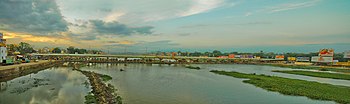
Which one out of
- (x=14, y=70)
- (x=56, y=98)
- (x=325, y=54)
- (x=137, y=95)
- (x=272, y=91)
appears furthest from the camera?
(x=325, y=54)

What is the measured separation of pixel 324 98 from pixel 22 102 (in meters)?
25.5

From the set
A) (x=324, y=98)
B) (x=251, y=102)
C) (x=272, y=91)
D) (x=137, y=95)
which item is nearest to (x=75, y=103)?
(x=137, y=95)

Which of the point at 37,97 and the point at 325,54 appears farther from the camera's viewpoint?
the point at 325,54

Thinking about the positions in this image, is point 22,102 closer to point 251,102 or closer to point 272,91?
point 251,102

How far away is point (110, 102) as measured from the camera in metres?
14.1

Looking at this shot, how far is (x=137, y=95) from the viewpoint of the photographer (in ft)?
57.5

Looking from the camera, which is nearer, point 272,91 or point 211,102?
point 211,102

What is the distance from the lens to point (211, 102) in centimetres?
1606

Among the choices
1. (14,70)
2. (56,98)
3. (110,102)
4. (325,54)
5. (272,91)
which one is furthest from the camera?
(325,54)

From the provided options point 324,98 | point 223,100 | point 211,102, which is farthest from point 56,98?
point 324,98

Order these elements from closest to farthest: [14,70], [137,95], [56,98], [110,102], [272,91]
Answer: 1. [110,102]
2. [56,98]
3. [137,95]
4. [272,91]
5. [14,70]

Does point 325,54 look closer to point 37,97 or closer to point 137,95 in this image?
point 137,95

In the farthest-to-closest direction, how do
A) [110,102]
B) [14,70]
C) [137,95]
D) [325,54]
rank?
[325,54] < [14,70] < [137,95] < [110,102]

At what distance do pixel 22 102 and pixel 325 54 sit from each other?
302ft
